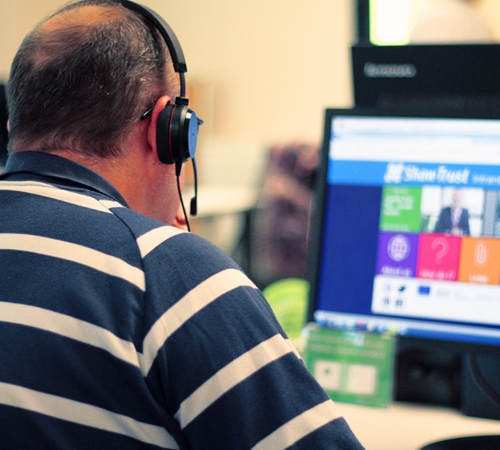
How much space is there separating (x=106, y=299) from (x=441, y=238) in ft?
1.81

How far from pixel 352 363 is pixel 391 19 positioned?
9.27 ft

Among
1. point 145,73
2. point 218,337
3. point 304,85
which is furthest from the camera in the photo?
point 304,85

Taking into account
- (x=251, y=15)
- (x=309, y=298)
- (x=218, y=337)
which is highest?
(x=251, y=15)

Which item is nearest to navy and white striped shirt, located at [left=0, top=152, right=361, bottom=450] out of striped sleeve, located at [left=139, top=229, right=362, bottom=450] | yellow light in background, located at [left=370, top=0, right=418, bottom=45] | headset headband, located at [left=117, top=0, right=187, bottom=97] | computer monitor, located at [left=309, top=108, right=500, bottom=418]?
striped sleeve, located at [left=139, top=229, right=362, bottom=450]

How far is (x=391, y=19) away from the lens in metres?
3.41

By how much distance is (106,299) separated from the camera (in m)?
0.57

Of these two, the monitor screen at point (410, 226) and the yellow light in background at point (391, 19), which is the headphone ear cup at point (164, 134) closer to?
the monitor screen at point (410, 226)

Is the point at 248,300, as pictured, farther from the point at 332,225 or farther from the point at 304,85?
the point at 304,85

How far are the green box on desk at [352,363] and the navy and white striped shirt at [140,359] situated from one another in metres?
0.41

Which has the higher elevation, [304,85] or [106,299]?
[304,85]

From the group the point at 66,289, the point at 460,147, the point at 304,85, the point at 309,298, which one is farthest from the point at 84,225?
the point at 304,85

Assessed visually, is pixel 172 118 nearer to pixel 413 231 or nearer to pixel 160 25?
pixel 160 25

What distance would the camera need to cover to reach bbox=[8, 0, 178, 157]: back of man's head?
0.68m

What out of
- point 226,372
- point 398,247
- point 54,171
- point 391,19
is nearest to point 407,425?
point 398,247
